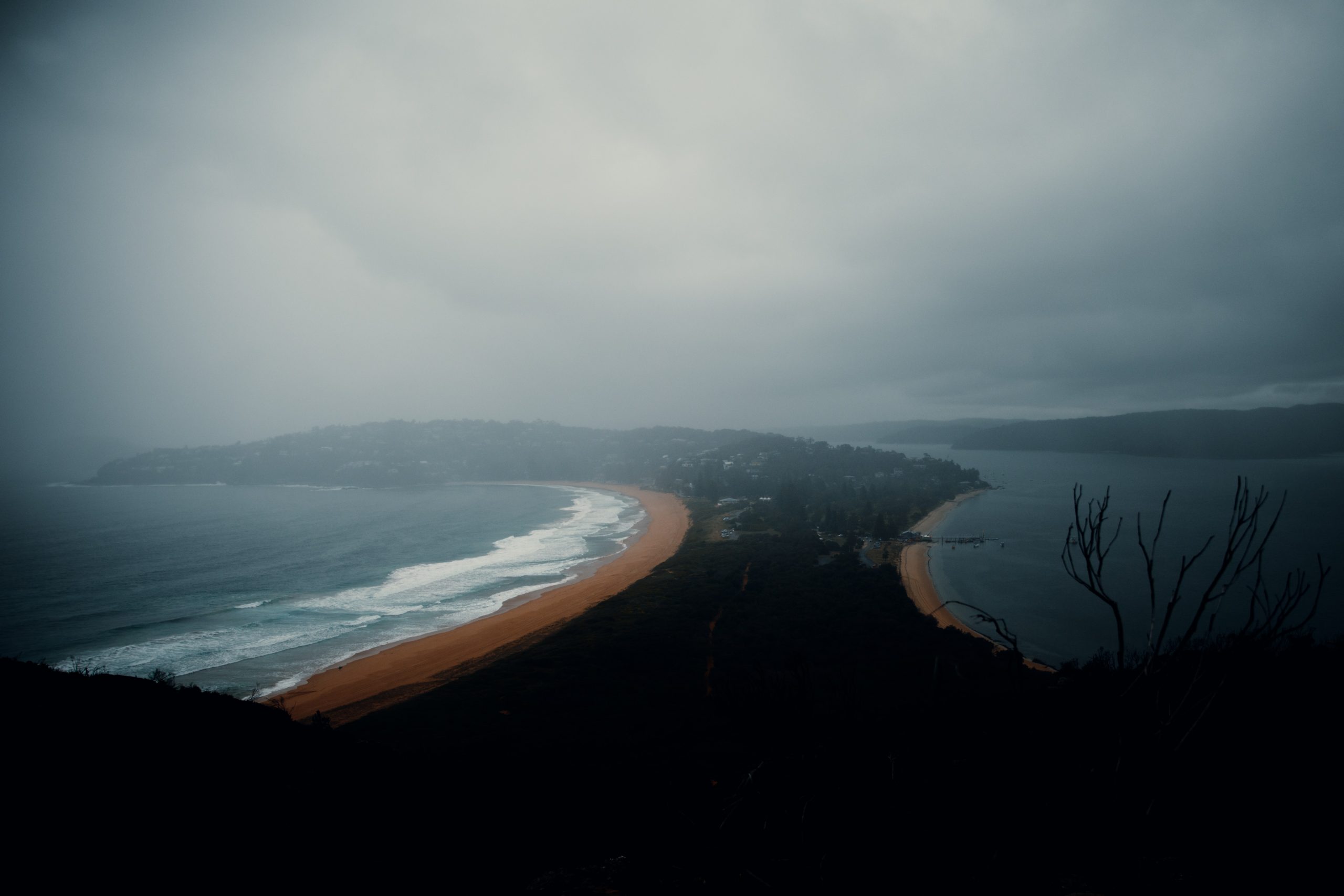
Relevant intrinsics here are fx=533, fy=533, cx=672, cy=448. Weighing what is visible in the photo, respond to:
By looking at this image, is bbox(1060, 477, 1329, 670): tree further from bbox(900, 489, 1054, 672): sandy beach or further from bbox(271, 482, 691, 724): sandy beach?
bbox(271, 482, 691, 724): sandy beach

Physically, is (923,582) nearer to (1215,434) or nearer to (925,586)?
(925,586)

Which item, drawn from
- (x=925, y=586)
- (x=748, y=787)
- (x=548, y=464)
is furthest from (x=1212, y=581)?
(x=548, y=464)

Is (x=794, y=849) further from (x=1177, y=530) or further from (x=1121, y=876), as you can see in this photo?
(x=1177, y=530)

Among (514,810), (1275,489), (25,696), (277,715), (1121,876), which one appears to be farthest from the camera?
(1275,489)

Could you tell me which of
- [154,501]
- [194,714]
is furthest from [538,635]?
[154,501]

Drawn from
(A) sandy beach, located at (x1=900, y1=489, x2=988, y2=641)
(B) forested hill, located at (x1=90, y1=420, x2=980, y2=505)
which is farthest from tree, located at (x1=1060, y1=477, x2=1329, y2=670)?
(B) forested hill, located at (x1=90, y1=420, x2=980, y2=505)

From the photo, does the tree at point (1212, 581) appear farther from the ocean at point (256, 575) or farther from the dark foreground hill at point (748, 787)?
the ocean at point (256, 575)
